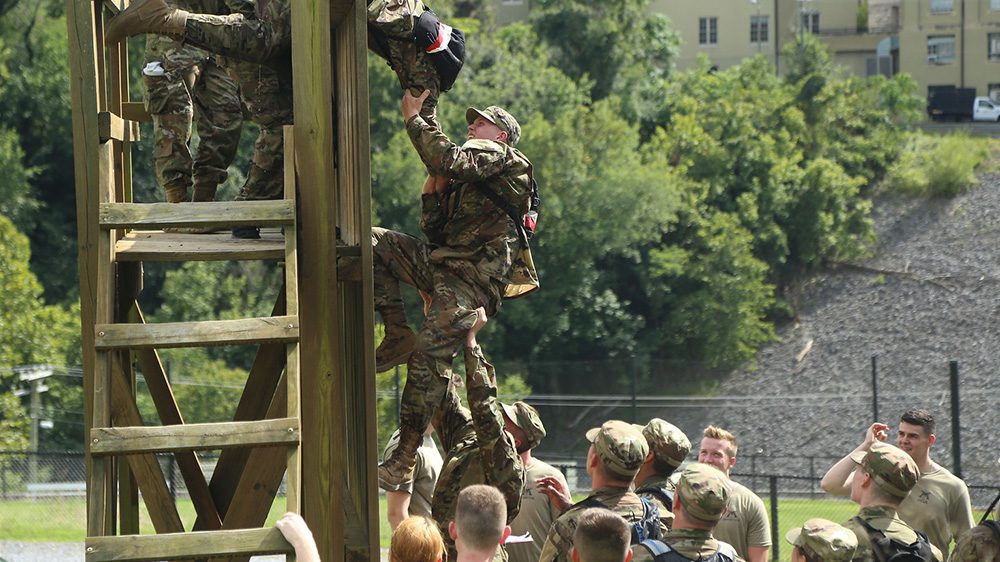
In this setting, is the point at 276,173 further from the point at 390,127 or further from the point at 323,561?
the point at 390,127

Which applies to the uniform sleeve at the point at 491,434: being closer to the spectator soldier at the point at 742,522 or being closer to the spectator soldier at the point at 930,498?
the spectator soldier at the point at 742,522

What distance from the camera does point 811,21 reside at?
66625 mm

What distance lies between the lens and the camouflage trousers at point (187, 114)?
7.27m

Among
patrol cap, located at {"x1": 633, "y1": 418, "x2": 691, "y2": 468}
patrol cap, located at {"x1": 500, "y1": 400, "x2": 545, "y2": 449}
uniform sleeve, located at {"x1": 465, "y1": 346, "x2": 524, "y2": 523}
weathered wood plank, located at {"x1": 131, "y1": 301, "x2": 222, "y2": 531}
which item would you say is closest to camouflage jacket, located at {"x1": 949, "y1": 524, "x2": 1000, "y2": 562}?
patrol cap, located at {"x1": 633, "y1": 418, "x2": 691, "y2": 468}

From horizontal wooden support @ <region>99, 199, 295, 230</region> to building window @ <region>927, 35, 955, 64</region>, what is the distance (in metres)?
63.1

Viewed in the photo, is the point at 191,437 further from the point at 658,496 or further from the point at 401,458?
the point at 658,496

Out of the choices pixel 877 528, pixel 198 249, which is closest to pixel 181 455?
pixel 198 249

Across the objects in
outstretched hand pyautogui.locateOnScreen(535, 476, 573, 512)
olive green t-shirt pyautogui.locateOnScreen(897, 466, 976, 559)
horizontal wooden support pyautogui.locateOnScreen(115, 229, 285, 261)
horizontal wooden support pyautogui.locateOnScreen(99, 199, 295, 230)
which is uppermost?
horizontal wooden support pyautogui.locateOnScreen(99, 199, 295, 230)

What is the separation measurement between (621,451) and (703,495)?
1.94 ft

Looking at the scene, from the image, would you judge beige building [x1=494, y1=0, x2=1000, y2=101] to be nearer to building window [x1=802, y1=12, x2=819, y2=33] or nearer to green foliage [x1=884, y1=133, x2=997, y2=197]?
building window [x1=802, y1=12, x2=819, y2=33]

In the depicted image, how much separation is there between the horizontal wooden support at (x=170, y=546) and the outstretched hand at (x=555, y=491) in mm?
1894

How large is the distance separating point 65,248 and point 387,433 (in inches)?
964

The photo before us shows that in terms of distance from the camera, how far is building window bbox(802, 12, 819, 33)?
6631 centimetres

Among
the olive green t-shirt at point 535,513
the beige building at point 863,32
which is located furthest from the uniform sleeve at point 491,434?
the beige building at point 863,32
